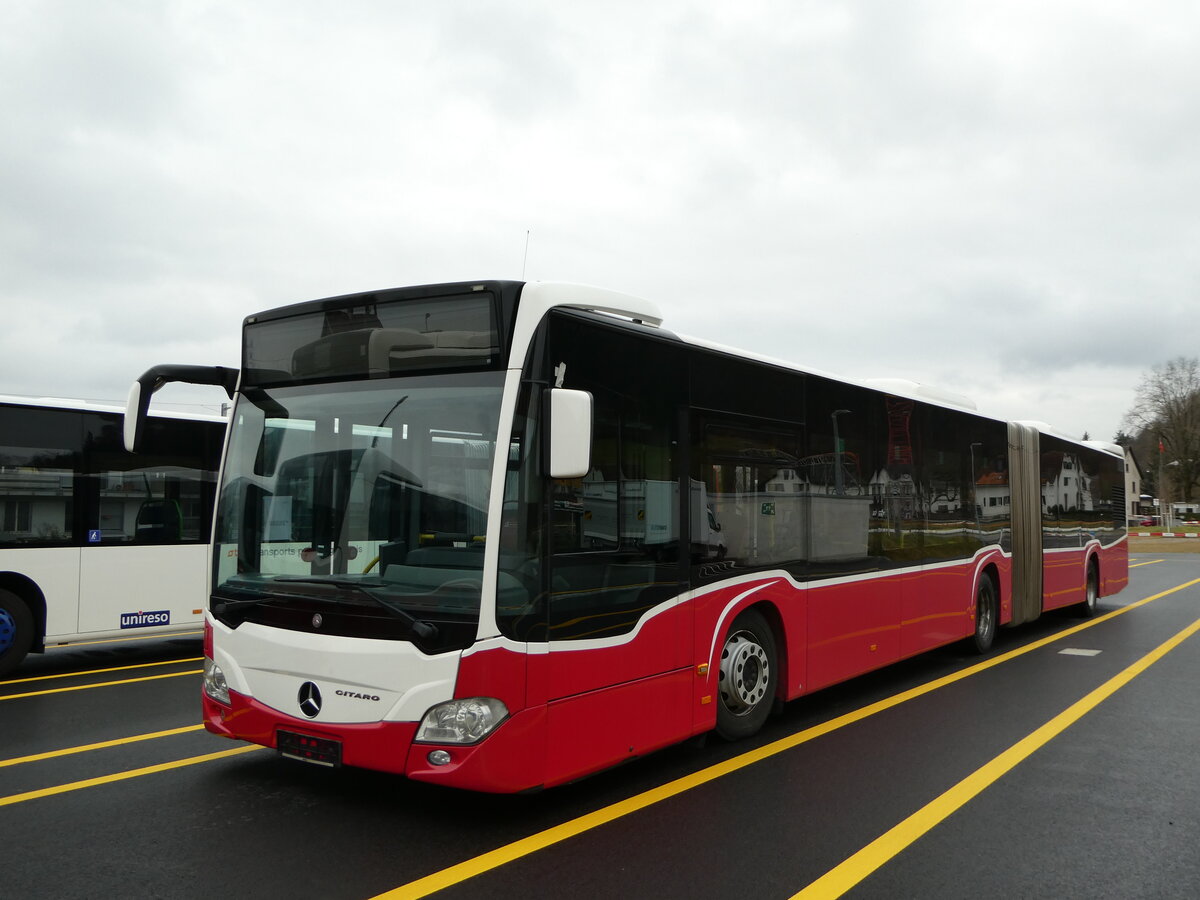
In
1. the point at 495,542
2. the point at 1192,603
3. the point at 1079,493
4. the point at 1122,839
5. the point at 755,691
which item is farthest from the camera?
the point at 1192,603

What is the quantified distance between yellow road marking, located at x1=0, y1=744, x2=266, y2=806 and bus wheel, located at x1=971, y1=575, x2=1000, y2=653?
25.9 ft

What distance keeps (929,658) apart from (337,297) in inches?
325

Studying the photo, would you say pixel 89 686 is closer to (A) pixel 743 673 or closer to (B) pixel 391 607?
(B) pixel 391 607

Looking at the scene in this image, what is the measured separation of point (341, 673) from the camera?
4551 mm

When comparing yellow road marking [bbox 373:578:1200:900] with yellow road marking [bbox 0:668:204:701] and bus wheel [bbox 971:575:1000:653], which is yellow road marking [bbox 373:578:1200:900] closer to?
bus wheel [bbox 971:575:1000:653]

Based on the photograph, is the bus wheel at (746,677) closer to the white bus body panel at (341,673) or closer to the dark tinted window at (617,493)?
the dark tinted window at (617,493)

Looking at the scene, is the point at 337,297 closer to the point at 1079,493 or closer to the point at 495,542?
the point at 495,542

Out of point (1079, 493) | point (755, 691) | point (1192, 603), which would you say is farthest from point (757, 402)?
point (1192, 603)

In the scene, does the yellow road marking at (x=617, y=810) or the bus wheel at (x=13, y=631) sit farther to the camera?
the bus wheel at (x=13, y=631)

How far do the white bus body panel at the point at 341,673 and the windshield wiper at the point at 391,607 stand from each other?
0.32 ft

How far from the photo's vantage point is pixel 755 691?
6.48 meters

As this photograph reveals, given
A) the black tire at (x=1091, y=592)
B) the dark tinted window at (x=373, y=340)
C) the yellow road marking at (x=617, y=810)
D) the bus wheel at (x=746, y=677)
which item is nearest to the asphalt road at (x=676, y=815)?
the yellow road marking at (x=617, y=810)

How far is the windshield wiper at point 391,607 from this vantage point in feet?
14.3

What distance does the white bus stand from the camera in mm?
9086
